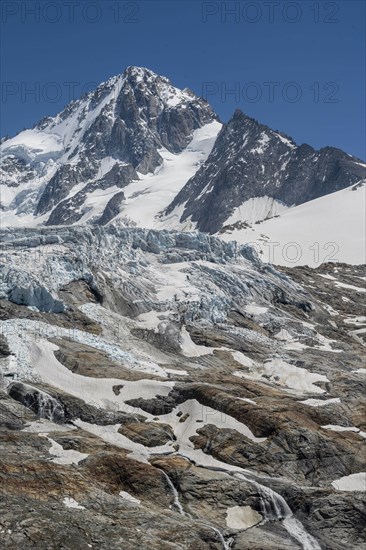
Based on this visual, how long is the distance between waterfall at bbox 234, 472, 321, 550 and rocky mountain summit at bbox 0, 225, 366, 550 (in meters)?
0.13

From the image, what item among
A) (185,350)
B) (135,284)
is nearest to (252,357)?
(185,350)

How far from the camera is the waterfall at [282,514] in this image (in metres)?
49.1

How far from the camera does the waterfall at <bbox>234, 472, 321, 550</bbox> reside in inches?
1933

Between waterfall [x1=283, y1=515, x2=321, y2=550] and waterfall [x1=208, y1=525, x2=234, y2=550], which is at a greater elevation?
waterfall [x1=208, y1=525, x2=234, y2=550]

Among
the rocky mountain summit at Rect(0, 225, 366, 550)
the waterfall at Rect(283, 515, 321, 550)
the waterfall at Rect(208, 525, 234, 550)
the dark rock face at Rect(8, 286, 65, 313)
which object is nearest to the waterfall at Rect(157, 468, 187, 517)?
the rocky mountain summit at Rect(0, 225, 366, 550)

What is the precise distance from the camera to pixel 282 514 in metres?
51.8

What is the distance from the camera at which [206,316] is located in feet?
347

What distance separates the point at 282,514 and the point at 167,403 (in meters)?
19.4

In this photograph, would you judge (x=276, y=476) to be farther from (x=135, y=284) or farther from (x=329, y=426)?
(x=135, y=284)

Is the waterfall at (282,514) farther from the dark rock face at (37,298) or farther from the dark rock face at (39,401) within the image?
the dark rock face at (37,298)

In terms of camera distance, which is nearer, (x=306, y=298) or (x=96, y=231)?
(x=96, y=231)

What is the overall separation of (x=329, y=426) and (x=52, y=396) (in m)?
25.0

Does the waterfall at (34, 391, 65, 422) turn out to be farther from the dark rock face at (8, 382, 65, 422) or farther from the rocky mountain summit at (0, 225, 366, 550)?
the rocky mountain summit at (0, 225, 366, 550)

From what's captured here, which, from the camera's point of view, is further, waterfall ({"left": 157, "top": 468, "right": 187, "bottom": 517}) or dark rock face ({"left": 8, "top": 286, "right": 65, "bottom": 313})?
dark rock face ({"left": 8, "top": 286, "right": 65, "bottom": 313})
